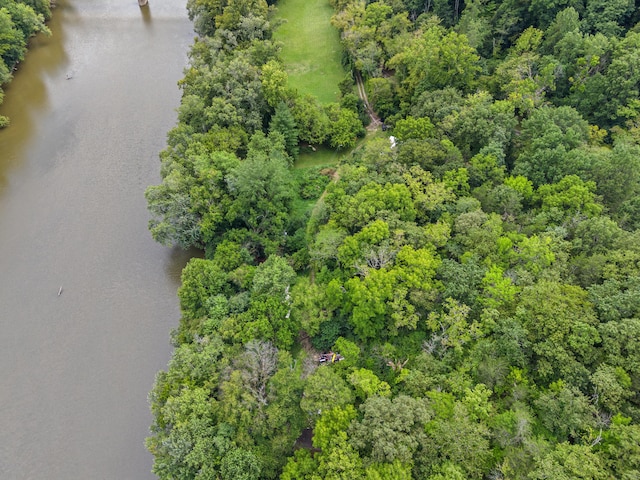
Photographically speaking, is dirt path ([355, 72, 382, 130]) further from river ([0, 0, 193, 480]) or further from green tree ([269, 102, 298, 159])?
river ([0, 0, 193, 480])

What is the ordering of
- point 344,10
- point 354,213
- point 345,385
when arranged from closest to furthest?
point 345,385 < point 354,213 < point 344,10

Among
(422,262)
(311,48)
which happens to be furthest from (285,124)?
(422,262)

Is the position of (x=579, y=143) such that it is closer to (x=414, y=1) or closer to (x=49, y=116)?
(x=414, y=1)

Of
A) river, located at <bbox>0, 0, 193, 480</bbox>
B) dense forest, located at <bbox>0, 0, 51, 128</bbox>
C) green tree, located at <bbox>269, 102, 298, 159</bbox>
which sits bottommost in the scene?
river, located at <bbox>0, 0, 193, 480</bbox>

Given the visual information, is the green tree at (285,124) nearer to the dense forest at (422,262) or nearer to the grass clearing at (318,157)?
the dense forest at (422,262)

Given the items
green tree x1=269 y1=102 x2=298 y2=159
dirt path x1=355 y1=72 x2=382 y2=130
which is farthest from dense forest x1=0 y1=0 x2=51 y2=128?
dirt path x1=355 y1=72 x2=382 y2=130

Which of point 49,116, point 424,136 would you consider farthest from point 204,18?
point 424,136
